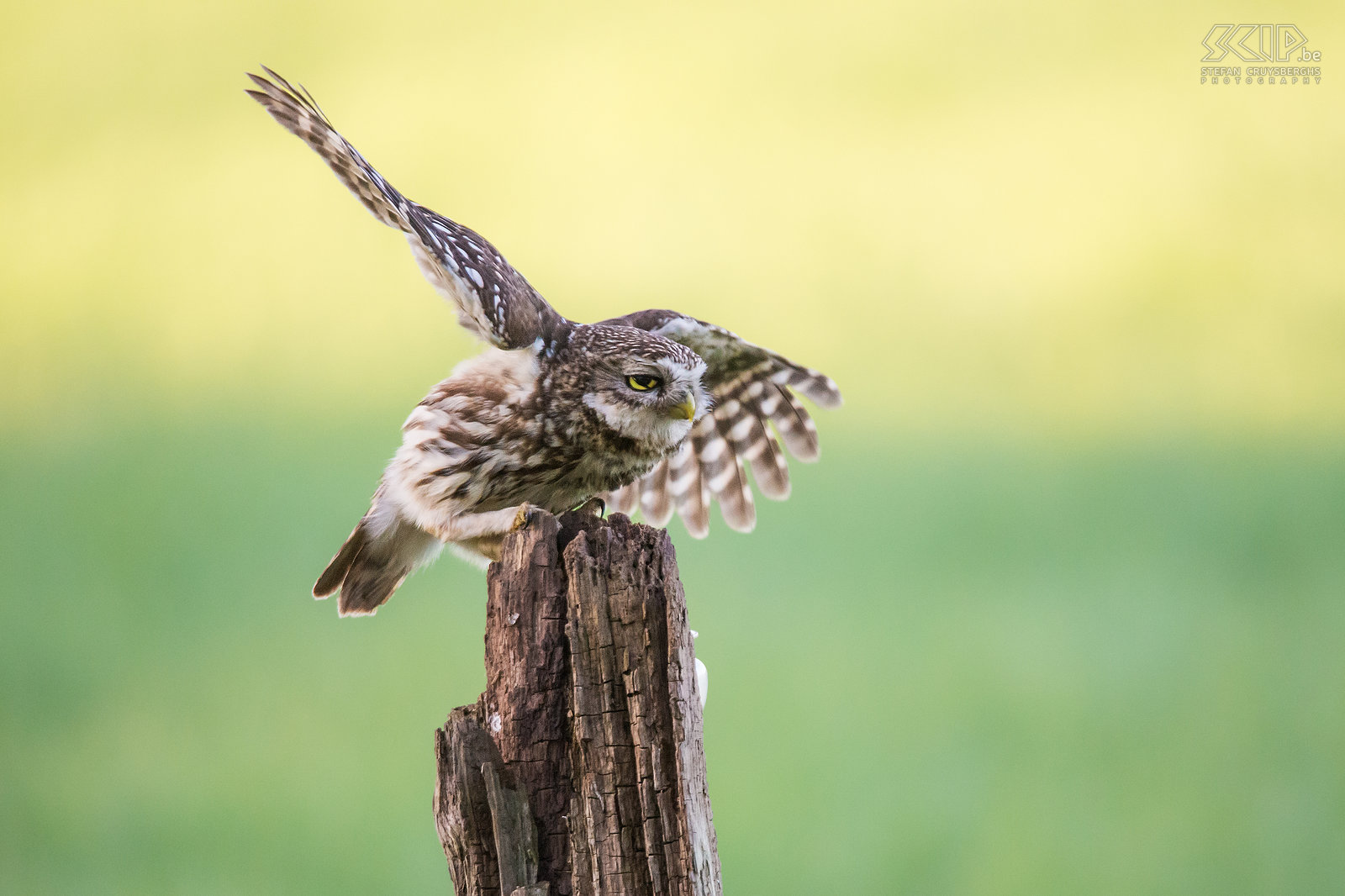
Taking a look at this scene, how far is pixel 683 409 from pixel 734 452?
82 cm

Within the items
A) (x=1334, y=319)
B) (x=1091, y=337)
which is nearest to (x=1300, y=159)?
(x=1334, y=319)

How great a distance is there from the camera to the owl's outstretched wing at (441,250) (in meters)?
2.07

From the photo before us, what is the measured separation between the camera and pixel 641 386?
85.7 inches

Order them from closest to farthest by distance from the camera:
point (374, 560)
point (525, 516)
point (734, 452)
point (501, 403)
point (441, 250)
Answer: point (525, 516)
point (441, 250)
point (501, 403)
point (374, 560)
point (734, 452)

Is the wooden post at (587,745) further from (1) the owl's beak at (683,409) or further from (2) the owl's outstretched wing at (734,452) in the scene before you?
(2) the owl's outstretched wing at (734,452)

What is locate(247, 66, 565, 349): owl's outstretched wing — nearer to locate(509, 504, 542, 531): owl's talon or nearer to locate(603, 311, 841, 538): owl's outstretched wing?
locate(509, 504, 542, 531): owl's talon

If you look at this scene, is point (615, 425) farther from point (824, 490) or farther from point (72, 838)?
point (72, 838)

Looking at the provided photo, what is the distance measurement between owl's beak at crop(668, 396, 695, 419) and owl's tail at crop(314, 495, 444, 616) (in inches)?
27.9

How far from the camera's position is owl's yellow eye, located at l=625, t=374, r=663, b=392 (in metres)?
2.16

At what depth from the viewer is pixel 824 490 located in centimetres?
382

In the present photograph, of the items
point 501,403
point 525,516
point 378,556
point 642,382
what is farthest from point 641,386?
point 378,556

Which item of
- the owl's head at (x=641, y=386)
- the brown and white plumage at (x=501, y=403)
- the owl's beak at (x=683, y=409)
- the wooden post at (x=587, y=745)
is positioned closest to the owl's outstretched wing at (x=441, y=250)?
the brown and white plumage at (x=501, y=403)

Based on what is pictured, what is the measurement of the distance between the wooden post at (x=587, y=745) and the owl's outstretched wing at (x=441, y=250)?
726 millimetres

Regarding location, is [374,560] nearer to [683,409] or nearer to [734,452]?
[683,409]
